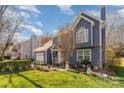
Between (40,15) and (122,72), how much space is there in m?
2.93

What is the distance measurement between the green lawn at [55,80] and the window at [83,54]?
812 millimetres

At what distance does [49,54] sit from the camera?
7523mm

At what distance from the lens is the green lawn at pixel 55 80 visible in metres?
6.07

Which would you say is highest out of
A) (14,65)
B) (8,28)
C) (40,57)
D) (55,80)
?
(8,28)

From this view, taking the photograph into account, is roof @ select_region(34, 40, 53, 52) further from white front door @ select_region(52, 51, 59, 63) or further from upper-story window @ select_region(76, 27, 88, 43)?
upper-story window @ select_region(76, 27, 88, 43)

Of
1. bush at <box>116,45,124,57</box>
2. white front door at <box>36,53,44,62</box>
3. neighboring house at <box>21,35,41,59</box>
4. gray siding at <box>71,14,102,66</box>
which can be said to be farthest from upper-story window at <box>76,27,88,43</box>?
bush at <box>116,45,124,57</box>

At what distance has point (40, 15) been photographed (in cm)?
672

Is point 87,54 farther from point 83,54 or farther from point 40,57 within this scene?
point 40,57

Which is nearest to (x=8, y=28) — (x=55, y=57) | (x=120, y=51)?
(x=55, y=57)

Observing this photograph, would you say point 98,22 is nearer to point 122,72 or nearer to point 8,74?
point 122,72

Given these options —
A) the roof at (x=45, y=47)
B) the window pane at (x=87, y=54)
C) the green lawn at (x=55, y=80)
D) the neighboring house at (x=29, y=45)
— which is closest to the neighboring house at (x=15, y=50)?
the neighboring house at (x=29, y=45)

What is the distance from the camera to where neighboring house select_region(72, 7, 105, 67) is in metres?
7.20

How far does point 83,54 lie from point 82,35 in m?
0.66
